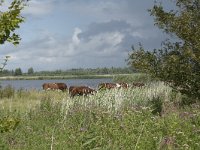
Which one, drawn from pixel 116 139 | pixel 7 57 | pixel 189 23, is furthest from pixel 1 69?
pixel 189 23

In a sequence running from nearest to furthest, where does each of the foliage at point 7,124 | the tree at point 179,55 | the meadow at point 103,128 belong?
the foliage at point 7,124 → the meadow at point 103,128 → the tree at point 179,55

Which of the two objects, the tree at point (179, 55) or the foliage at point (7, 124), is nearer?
the foliage at point (7, 124)

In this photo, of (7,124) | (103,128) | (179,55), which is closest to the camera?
(7,124)

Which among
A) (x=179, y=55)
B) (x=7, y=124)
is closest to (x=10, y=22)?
(x=7, y=124)

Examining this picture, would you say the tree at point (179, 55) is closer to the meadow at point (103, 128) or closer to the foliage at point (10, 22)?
the meadow at point (103, 128)

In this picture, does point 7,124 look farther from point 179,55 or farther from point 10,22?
point 179,55

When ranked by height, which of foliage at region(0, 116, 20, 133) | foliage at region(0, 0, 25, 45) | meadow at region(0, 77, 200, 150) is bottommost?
meadow at region(0, 77, 200, 150)

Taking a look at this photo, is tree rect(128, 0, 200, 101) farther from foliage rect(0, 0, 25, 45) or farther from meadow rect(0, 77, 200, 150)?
foliage rect(0, 0, 25, 45)

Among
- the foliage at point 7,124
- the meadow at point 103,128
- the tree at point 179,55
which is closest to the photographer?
the foliage at point 7,124

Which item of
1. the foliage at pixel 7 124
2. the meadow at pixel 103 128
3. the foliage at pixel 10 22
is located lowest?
the meadow at pixel 103 128

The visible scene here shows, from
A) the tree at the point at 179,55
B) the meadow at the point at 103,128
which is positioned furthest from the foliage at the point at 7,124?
the tree at the point at 179,55

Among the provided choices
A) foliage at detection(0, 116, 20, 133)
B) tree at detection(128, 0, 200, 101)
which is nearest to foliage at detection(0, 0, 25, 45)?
foliage at detection(0, 116, 20, 133)

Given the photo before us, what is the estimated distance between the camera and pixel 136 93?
66.7 feet

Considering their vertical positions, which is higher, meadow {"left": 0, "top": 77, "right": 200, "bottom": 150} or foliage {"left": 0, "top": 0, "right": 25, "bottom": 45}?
foliage {"left": 0, "top": 0, "right": 25, "bottom": 45}
